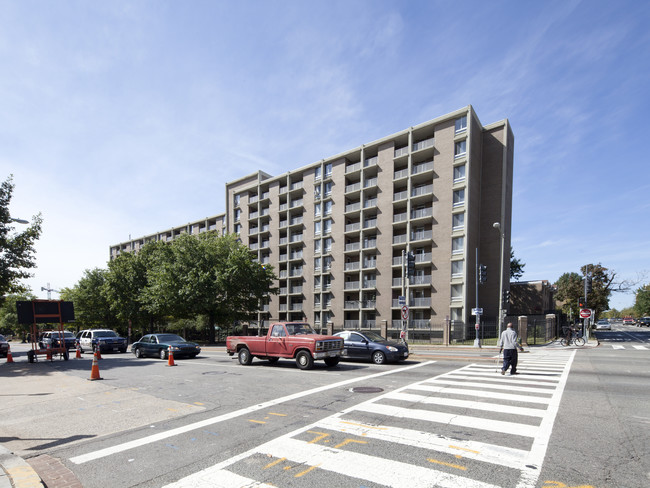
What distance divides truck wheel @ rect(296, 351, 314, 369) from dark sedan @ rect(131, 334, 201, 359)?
353 inches

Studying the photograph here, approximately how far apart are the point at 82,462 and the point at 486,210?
40.7 meters

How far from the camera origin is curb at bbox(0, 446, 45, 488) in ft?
13.9

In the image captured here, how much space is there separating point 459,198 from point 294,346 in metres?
28.3

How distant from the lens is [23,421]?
24.1 ft

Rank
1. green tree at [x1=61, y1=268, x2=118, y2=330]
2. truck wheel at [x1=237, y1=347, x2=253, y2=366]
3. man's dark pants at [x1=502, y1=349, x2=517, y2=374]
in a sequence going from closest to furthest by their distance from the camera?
1. man's dark pants at [x1=502, y1=349, x2=517, y2=374]
2. truck wheel at [x1=237, y1=347, x2=253, y2=366]
3. green tree at [x1=61, y1=268, x2=118, y2=330]

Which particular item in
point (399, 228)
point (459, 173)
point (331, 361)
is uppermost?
point (459, 173)

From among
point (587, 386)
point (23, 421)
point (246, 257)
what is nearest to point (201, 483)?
point (23, 421)

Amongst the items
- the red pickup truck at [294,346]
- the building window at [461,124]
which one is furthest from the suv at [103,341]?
the building window at [461,124]

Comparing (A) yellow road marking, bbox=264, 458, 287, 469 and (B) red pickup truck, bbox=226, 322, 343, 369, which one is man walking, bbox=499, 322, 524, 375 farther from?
(A) yellow road marking, bbox=264, 458, 287, 469

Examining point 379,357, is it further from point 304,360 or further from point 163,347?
point 163,347

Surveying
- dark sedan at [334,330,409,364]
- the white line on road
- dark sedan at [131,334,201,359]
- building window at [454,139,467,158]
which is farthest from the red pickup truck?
building window at [454,139,467,158]

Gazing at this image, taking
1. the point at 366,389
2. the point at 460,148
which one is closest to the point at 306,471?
the point at 366,389

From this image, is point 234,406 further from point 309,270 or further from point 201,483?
point 309,270

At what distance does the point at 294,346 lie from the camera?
13.9 m
